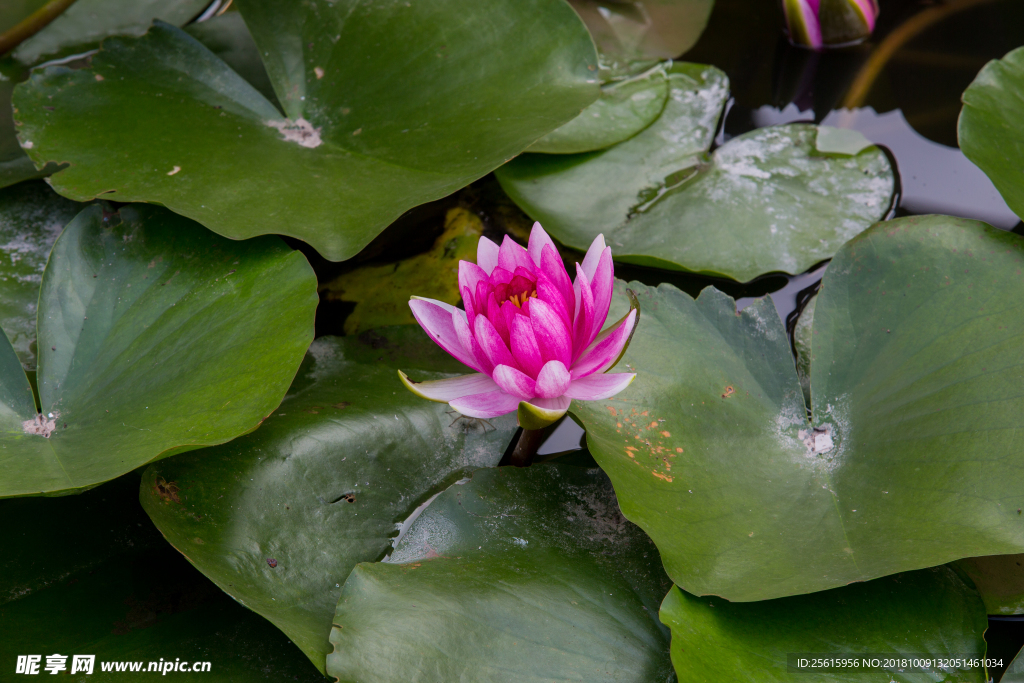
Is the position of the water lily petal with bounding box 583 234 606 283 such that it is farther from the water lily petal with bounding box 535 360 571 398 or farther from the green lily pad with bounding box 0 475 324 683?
the green lily pad with bounding box 0 475 324 683

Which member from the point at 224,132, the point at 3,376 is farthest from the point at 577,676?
the point at 224,132

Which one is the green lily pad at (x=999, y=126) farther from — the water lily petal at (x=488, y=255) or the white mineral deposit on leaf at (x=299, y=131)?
the white mineral deposit on leaf at (x=299, y=131)

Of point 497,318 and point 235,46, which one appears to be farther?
point 235,46

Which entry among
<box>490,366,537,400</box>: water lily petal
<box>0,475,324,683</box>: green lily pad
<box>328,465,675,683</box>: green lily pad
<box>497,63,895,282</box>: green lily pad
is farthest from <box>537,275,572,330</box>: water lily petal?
<box>0,475,324,683</box>: green lily pad

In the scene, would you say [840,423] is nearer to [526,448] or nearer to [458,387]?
[526,448]

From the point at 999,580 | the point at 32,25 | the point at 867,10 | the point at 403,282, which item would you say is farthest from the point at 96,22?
the point at 999,580

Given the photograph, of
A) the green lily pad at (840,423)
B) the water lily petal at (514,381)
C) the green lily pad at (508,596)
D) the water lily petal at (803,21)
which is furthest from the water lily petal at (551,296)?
the water lily petal at (803,21)

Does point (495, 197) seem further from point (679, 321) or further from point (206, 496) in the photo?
point (206, 496)
